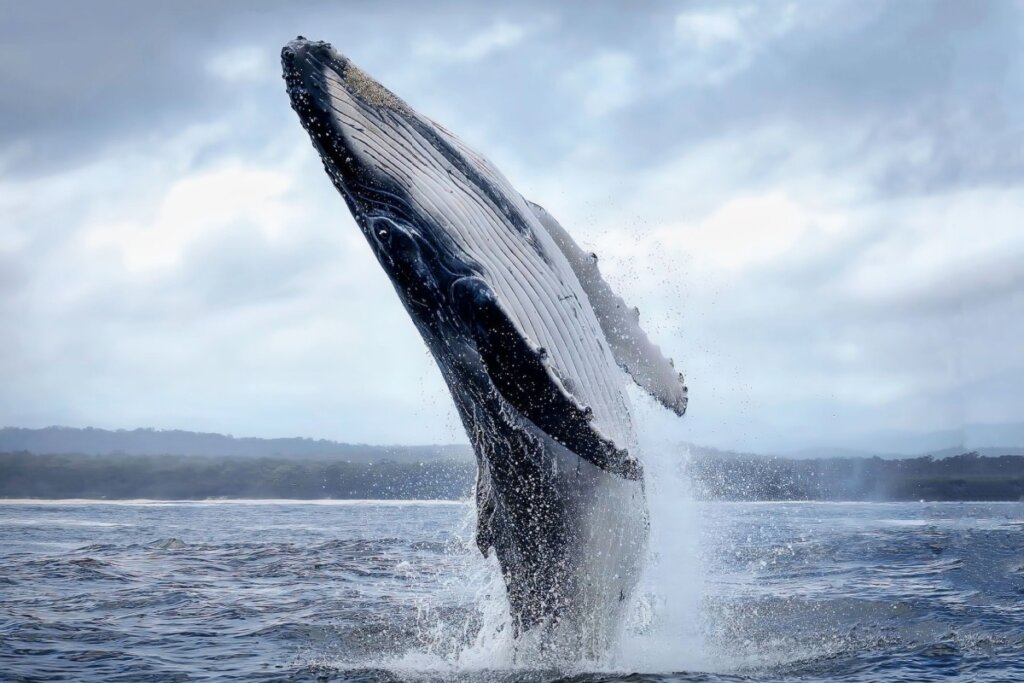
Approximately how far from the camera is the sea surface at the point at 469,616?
22.3 feet

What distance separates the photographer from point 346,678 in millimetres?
6617

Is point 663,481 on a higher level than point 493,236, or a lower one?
lower

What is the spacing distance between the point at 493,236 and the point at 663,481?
3.08 meters

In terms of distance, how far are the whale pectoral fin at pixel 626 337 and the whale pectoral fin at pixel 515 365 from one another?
1861mm

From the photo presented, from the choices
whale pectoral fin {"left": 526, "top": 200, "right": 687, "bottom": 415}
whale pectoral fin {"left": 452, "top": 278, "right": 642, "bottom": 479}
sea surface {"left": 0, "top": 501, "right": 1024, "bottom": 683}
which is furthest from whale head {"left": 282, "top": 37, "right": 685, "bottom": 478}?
sea surface {"left": 0, "top": 501, "right": 1024, "bottom": 683}

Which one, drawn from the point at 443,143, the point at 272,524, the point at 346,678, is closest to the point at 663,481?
the point at 346,678

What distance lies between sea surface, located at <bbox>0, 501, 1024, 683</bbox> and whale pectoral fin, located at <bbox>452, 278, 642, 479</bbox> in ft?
8.30

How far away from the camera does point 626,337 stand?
6.59m

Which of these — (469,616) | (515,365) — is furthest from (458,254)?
(469,616)

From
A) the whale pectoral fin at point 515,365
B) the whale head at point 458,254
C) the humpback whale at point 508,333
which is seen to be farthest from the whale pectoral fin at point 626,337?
the whale pectoral fin at point 515,365

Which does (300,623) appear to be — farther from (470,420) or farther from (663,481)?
(470,420)

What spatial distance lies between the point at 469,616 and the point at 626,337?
428 cm

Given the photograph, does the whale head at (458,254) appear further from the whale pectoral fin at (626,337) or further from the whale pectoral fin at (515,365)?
the whale pectoral fin at (626,337)

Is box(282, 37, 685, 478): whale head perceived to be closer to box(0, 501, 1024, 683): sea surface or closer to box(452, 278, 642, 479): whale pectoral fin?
box(452, 278, 642, 479): whale pectoral fin
